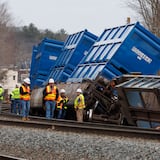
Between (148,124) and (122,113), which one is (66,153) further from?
(122,113)

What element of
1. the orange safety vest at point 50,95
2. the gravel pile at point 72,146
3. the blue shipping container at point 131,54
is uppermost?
the blue shipping container at point 131,54

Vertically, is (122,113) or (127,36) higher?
(127,36)

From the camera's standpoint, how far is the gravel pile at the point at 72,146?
8.43 meters

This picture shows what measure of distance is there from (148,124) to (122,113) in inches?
61.0

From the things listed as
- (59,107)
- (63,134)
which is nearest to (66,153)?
(63,134)

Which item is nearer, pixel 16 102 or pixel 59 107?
pixel 59 107

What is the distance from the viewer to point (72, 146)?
9.41m

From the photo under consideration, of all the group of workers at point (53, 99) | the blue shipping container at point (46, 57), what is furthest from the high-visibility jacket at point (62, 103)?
the blue shipping container at point (46, 57)

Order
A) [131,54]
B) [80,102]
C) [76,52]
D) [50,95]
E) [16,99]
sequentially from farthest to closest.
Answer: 1. [16,99]
2. [76,52]
3. [131,54]
4. [50,95]
5. [80,102]

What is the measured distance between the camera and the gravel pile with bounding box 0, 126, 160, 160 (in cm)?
843

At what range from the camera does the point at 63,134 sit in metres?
10.4

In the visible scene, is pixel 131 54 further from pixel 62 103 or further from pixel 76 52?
pixel 76 52

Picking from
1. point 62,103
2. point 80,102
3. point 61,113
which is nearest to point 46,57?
point 61,113

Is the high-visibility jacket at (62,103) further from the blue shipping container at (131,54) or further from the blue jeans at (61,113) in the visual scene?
the blue shipping container at (131,54)
